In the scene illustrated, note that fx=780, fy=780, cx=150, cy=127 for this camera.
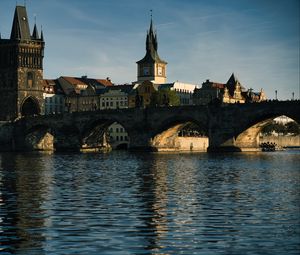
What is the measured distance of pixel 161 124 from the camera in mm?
131625

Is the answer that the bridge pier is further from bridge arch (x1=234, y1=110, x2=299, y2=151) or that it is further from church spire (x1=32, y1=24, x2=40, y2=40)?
church spire (x1=32, y1=24, x2=40, y2=40)

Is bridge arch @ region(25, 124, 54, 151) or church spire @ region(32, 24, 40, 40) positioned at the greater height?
church spire @ region(32, 24, 40, 40)

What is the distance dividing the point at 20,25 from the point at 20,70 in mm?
9726

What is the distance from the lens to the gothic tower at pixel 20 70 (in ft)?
554

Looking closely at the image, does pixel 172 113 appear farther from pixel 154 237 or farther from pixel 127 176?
pixel 154 237

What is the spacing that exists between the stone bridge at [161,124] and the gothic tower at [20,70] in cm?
1098

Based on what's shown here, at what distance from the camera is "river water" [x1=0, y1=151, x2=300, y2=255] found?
2559 cm

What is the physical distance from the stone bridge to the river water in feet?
222

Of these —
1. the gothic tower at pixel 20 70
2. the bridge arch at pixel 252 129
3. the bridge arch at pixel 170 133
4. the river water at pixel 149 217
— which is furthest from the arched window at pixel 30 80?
the river water at pixel 149 217

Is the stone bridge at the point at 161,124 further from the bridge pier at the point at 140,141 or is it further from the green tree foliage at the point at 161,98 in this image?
the green tree foliage at the point at 161,98

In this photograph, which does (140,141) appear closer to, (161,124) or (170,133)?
(161,124)

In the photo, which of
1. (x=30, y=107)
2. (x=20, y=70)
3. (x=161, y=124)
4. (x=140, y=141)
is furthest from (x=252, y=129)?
(x=30, y=107)

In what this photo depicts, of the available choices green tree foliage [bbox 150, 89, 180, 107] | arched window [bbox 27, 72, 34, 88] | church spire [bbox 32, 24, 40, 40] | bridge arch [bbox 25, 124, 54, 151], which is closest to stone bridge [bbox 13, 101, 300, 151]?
bridge arch [bbox 25, 124, 54, 151]

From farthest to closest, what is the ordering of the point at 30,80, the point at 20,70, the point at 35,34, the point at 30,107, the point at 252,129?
the point at 35,34 → the point at 30,107 → the point at 30,80 → the point at 20,70 → the point at 252,129
